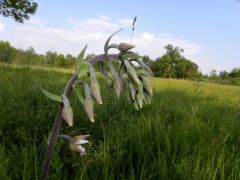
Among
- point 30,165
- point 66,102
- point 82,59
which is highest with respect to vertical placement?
point 82,59

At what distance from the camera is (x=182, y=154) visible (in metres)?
1.93

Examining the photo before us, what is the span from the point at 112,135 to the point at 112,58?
1.00 meters

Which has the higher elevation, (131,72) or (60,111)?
(131,72)

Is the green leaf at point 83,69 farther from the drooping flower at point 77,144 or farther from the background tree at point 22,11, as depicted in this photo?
the background tree at point 22,11

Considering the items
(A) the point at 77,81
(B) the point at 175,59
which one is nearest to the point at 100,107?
(A) the point at 77,81

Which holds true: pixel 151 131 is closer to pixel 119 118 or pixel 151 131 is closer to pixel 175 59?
pixel 119 118

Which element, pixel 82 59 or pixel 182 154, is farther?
pixel 182 154

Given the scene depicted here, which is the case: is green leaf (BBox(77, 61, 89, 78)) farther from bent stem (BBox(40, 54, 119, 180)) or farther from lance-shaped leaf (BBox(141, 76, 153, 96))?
lance-shaped leaf (BBox(141, 76, 153, 96))

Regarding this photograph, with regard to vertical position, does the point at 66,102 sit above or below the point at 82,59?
below

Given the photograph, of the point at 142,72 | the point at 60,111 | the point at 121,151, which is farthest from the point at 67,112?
the point at 121,151

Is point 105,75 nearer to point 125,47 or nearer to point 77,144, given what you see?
point 125,47

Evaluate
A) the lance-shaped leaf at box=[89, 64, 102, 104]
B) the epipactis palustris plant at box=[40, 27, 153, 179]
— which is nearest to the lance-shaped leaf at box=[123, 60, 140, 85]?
the epipactis palustris plant at box=[40, 27, 153, 179]

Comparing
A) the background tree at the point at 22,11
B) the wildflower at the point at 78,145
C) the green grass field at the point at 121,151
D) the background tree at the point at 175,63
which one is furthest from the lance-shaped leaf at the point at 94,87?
the background tree at the point at 175,63

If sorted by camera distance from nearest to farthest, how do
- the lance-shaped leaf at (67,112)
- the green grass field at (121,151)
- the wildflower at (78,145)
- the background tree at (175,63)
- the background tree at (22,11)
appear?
the lance-shaped leaf at (67,112)
the wildflower at (78,145)
the green grass field at (121,151)
the background tree at (22,11)
the background tree at (175,63)
